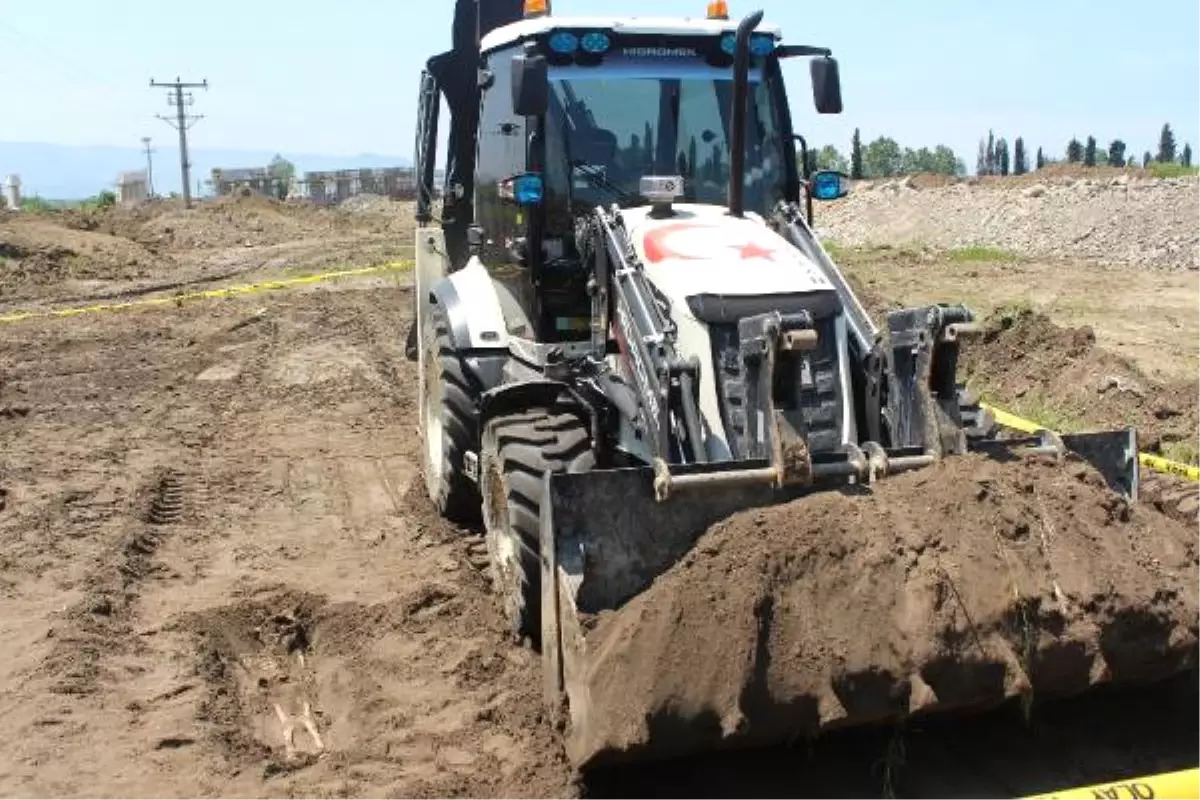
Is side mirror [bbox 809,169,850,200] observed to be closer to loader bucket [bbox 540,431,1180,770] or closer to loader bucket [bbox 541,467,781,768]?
loader bucket [bbox 540,431,1180,770]

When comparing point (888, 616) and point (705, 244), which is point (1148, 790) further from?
point (705, 244)

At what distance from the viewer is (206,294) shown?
21750 mm

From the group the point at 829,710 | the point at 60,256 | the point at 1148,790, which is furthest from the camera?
the point at 60,256

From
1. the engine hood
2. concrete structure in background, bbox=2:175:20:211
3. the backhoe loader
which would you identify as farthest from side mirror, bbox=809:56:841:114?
concrete structure in background, bbox=2:175:20:211

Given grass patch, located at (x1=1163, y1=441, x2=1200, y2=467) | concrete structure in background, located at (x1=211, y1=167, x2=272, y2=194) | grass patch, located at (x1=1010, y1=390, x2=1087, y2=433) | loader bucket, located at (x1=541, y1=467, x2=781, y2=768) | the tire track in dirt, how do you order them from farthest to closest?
concrete structure in background, located at (x1=211, y1=167, x2=272, y2=194) < grass patch, located at (x1=1010, y1=390, x2=1087, y2=433) < grass patch, located at (x1=1163, y1=441, x2=1200, y2=467) < the tire track in dirt < loader bucket, located at (x1=541, y1=467, x2=781, y2=768)

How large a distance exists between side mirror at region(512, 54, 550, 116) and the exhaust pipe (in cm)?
90

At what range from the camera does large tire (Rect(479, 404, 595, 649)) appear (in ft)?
17.8

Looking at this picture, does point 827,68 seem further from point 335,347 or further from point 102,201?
point 102,201

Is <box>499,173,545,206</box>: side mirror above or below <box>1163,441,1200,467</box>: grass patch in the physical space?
above

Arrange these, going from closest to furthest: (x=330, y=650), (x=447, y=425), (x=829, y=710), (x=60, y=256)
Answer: (x=829, y=710), (x=330, y=650), (x=447, y=425), (x=60, y=256)

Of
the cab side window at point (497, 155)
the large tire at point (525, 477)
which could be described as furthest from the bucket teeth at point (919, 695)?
the cab side window at point (497, 155)

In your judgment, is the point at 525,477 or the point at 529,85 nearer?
the point at 525,477

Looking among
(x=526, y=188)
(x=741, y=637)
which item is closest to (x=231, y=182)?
(x=526, y=188)

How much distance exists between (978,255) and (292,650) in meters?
22.4
